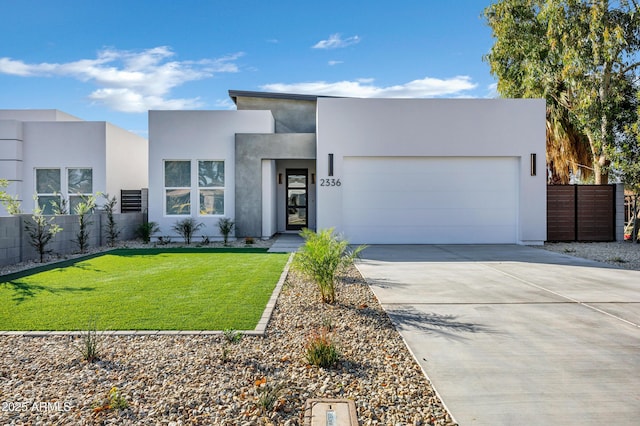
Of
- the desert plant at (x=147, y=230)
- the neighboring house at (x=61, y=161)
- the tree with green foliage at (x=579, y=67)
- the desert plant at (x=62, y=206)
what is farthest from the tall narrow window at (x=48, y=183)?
the tree with green foliage at (x=579, y=67)

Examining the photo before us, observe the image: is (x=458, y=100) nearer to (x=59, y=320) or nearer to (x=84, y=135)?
(x=59, y=320)

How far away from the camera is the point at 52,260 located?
10.0m

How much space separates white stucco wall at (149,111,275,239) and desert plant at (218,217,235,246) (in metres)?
0.17

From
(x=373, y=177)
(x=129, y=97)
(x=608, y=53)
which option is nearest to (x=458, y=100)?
(x=373, y=177)

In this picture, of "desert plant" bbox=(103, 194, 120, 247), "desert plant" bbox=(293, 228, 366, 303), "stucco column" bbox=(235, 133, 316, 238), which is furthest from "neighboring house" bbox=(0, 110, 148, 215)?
"desert plant" bbox=(293, 228, 366, 303)

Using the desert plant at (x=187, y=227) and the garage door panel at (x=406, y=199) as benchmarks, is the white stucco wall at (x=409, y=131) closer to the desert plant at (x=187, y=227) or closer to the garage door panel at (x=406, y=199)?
the garage door panel at (x=406, y=199)

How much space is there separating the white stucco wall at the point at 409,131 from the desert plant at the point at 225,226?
307 cm

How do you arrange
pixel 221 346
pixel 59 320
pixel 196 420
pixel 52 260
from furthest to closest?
pixel 52 260 → pixel 59 320 → pixel 221 346 → pixel 196 420

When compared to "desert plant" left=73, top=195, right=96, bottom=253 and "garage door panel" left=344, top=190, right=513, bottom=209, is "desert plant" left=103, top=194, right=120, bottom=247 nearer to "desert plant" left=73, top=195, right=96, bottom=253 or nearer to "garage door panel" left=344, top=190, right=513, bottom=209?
"desert plant" left=73, top=195, right=96, bottom=253

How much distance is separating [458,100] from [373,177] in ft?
11.2

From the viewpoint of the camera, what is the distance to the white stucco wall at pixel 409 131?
12695 millimetres

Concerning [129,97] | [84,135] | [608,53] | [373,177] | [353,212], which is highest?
[129,97]

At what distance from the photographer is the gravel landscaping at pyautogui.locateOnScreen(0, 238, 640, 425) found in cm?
295

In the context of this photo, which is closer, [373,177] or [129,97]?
[373,177]
